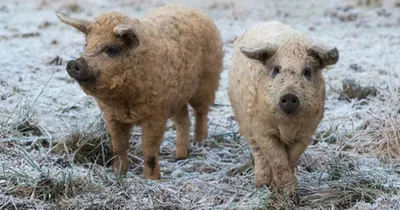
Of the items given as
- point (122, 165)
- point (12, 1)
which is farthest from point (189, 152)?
point (12, 1)

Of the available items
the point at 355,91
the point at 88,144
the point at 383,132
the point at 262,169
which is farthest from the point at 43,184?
the point at 355,91

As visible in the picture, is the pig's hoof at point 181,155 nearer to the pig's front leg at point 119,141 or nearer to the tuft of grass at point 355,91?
the pig's front leg at point 119,141

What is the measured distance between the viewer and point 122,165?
6336 mm

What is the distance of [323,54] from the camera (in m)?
5.25

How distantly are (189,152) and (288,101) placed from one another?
7.18 ft

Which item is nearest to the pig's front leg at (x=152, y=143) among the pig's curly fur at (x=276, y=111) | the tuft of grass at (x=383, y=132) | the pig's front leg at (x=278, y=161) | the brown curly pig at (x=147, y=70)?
the brown curly pig at (x=147, y=70)

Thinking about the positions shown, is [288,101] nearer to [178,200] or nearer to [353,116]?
[178,200]

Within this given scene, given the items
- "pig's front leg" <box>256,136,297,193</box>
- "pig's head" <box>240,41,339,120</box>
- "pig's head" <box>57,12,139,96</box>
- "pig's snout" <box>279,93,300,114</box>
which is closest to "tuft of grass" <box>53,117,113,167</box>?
"pig's head" <box>57,12,139,96</box>

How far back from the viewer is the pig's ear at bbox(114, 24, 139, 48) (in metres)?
5.63

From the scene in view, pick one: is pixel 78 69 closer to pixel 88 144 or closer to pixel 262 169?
pixel 88 144

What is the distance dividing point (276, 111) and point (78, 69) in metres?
1.40

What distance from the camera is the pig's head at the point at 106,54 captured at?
5.57 metres

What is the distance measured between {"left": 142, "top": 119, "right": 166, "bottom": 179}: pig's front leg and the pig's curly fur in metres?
0.63

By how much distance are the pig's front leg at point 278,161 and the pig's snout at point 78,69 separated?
4.23 ft
